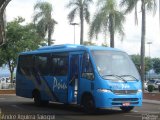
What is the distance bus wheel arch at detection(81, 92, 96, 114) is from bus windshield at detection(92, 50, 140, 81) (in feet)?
3.66

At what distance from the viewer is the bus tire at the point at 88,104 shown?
17.9 metres

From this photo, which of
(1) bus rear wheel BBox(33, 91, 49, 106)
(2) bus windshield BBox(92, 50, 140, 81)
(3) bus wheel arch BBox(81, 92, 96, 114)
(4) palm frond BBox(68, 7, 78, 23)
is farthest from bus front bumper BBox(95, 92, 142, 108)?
(4) palm frond BBox(68, 7, 78, 23)

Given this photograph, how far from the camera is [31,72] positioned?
2312 cm

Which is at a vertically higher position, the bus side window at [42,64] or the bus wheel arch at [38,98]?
the bus side window at [42,64]

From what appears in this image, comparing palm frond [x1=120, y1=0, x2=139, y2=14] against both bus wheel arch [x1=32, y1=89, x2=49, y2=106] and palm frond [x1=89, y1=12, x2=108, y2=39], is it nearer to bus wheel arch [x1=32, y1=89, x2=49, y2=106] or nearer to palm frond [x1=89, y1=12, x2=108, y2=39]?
palm frond [x1=89, y1=12, x2=108, y2=39]

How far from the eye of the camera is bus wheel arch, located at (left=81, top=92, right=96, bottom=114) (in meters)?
17.9

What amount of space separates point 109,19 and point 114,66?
21.7 m

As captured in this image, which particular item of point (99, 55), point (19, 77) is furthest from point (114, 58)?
point (19, 77)

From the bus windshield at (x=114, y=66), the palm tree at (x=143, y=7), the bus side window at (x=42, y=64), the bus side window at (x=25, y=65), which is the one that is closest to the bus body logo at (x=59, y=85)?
the bus side window at (x=42, y=64)

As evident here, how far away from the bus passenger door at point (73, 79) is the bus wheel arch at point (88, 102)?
793mm

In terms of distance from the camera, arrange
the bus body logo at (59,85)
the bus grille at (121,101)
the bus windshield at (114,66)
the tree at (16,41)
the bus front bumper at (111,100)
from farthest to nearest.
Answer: the tree at (16,41)
the bus body logo at (59,85)
the bus windshield at (114,66)
the bus grille at (121,101)
the bus front bumper at (111,100)

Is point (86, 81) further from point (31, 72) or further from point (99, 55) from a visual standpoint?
point (31, 72)

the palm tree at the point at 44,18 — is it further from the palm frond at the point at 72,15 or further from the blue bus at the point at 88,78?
the blue bus at the point at 88,78

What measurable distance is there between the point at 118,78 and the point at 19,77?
26.9 feet
